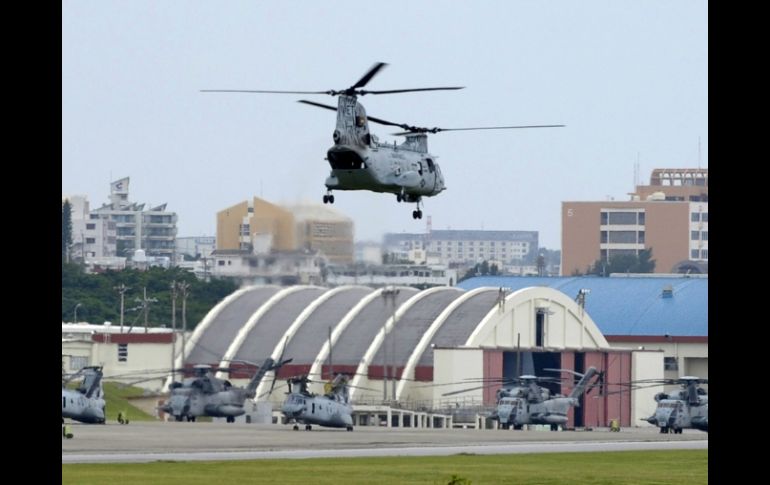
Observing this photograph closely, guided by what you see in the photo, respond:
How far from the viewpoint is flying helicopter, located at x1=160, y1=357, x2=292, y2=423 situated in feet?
355

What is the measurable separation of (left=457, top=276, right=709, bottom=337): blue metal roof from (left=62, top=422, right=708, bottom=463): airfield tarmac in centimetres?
3879

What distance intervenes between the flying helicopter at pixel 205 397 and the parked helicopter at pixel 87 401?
8.93 meters

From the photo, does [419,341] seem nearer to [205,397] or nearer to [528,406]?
[528,406]

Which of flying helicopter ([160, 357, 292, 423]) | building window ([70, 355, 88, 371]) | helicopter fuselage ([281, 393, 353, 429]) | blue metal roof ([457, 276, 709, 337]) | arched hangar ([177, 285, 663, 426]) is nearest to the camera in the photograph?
helicopter fuselage ([281, 393, 353, 429])

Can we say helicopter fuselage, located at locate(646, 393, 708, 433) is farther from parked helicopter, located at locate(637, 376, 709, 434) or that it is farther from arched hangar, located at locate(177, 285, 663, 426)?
arched hangar, located at locate(177, 285, 663, 426)

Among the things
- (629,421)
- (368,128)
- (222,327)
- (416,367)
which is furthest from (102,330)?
(368,128)

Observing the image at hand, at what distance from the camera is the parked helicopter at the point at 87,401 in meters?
96.9

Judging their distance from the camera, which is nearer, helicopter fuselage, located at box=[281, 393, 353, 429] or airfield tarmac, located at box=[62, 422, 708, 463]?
airfield tarmac, located at box=[62, 422, 708, 463]

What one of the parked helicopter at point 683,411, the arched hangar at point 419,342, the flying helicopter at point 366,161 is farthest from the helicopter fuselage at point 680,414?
the flying helicopter at point 366,161

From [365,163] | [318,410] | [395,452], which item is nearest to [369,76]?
[365,163]

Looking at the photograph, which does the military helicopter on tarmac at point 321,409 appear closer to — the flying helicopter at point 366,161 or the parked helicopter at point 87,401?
the parked helicopter at point 87,401

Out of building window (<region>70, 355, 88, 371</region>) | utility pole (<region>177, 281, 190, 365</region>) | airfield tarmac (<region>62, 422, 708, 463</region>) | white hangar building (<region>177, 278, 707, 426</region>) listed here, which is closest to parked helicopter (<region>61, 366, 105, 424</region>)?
airfield tarmac (<region>62, 422, 708, 463</region>)
